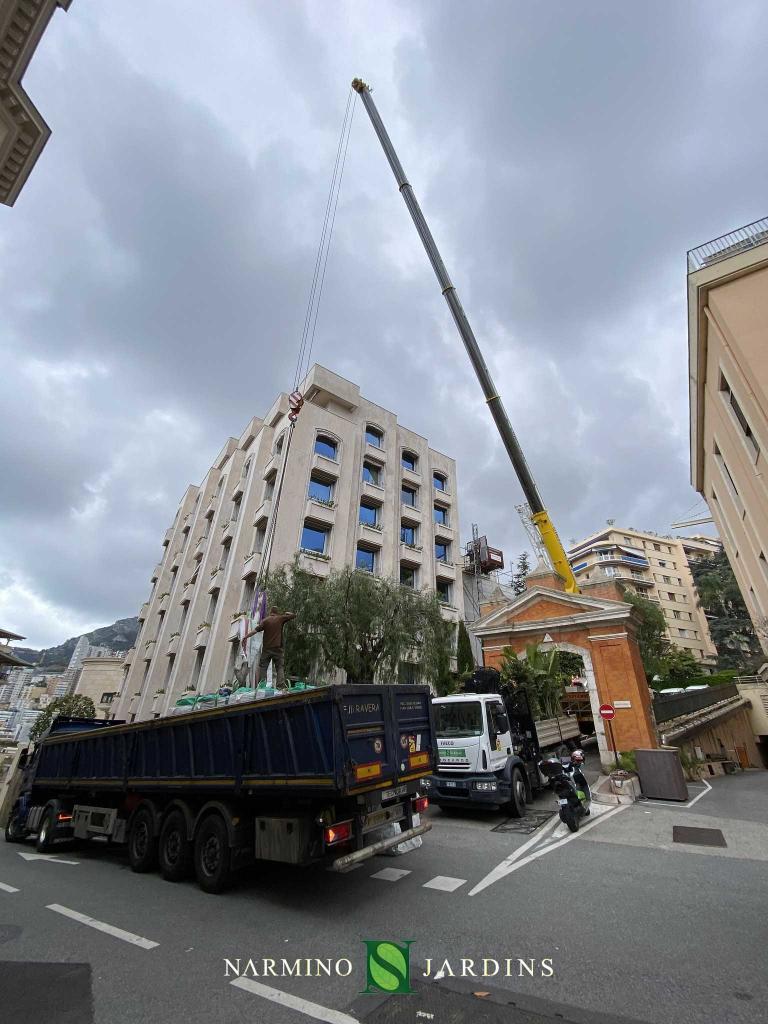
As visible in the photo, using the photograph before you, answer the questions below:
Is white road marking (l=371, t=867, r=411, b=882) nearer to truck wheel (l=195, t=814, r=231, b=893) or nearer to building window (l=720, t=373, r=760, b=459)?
truck wheel (l=195, t=814, r=231, b=893)

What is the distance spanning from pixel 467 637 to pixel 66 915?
2302cm

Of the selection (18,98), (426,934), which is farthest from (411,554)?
(18,98)

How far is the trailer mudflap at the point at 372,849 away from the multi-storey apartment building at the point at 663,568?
6585cm

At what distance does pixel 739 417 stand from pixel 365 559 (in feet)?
57.3

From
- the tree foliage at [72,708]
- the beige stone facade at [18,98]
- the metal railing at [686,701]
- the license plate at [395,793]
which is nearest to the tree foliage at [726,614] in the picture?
the metal railing at [686,701]

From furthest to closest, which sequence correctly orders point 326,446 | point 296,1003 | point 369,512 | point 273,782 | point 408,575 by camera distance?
point 408,575
point 369,512
point 326,446
point 273,782
point 296,1003

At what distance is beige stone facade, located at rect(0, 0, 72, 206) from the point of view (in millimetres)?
9523

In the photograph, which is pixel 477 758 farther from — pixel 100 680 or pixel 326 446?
pixel 100 680

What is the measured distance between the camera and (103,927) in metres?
5.20

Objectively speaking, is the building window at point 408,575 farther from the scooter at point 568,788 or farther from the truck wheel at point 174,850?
the truck wheel at point 174,850

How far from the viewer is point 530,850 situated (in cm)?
796

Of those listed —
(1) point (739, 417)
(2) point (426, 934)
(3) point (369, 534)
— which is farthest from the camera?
(3) point (369, 534)

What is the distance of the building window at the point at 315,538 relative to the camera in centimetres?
2350

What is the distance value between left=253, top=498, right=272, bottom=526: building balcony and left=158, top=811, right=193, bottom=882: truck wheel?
674 inches
